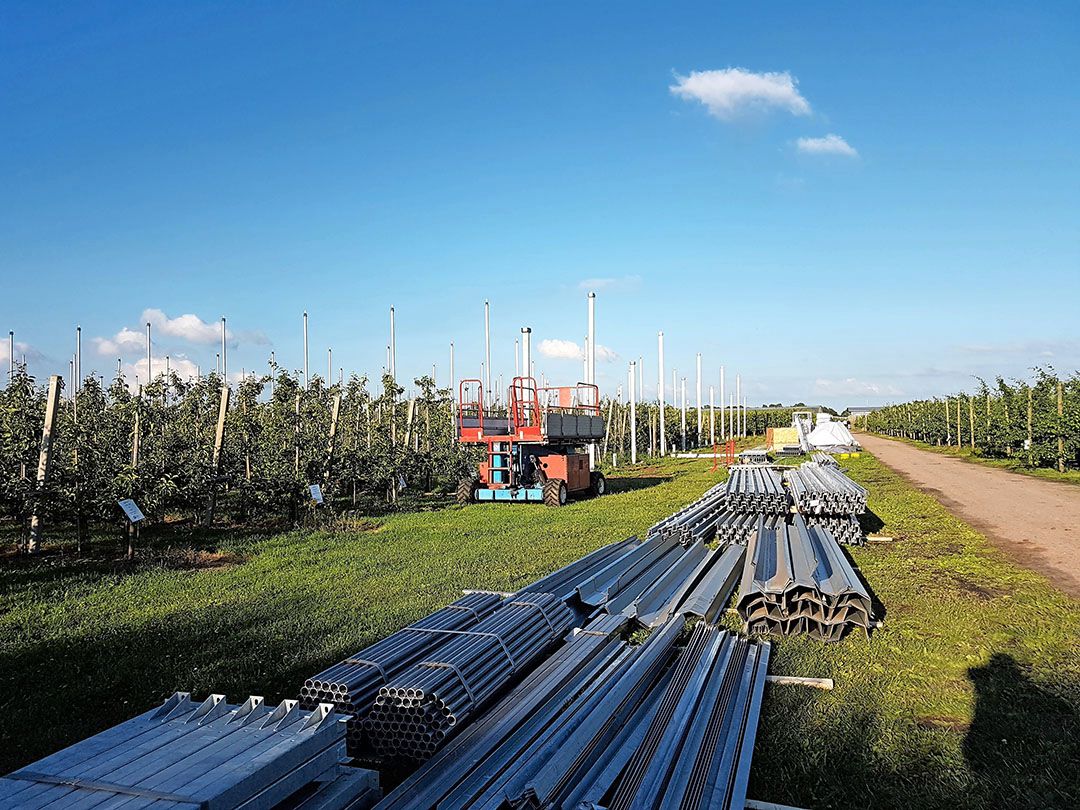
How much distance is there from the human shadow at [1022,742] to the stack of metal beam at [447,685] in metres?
3.08

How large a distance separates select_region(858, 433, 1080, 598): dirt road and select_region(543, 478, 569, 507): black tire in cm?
886

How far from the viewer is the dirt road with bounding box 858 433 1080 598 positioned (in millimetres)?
11180

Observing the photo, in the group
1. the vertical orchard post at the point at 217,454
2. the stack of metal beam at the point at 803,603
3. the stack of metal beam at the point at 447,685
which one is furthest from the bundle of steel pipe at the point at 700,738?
the vertical orchard post at the point at 217,454

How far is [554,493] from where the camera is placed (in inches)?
701

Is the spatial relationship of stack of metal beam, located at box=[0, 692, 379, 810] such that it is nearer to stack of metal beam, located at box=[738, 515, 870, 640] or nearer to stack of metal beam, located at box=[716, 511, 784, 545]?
stack of metal beam, located at box=[738, 515, 870, 640]

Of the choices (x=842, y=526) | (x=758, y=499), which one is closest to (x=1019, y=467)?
(x=842, y=526)

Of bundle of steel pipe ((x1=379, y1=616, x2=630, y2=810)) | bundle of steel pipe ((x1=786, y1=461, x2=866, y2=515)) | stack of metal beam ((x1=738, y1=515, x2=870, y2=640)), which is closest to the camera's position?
bundle of steel pipe ((x1=379, y1=616, x2=630, y2=810))

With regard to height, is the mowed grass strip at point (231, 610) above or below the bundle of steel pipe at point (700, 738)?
below

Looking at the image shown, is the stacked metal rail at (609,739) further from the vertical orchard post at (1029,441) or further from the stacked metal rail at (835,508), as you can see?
the vertical orchard post at (1029,441)

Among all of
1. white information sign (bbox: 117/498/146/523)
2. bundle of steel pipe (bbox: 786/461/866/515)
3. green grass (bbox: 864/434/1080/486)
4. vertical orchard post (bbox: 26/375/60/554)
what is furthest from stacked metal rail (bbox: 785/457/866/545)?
green grass (bbox: 864/434/1080/486)

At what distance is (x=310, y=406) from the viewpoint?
21109 mm

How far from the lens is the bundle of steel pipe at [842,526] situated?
12062 millimetres

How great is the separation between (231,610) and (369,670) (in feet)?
13.8

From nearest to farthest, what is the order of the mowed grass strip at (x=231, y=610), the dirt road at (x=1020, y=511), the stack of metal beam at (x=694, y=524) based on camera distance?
the mowed grass strip at (x=231, y=610) → the dirt road at (x=1020, y=511) → the stack of metal beam at (x=694, y=524)
